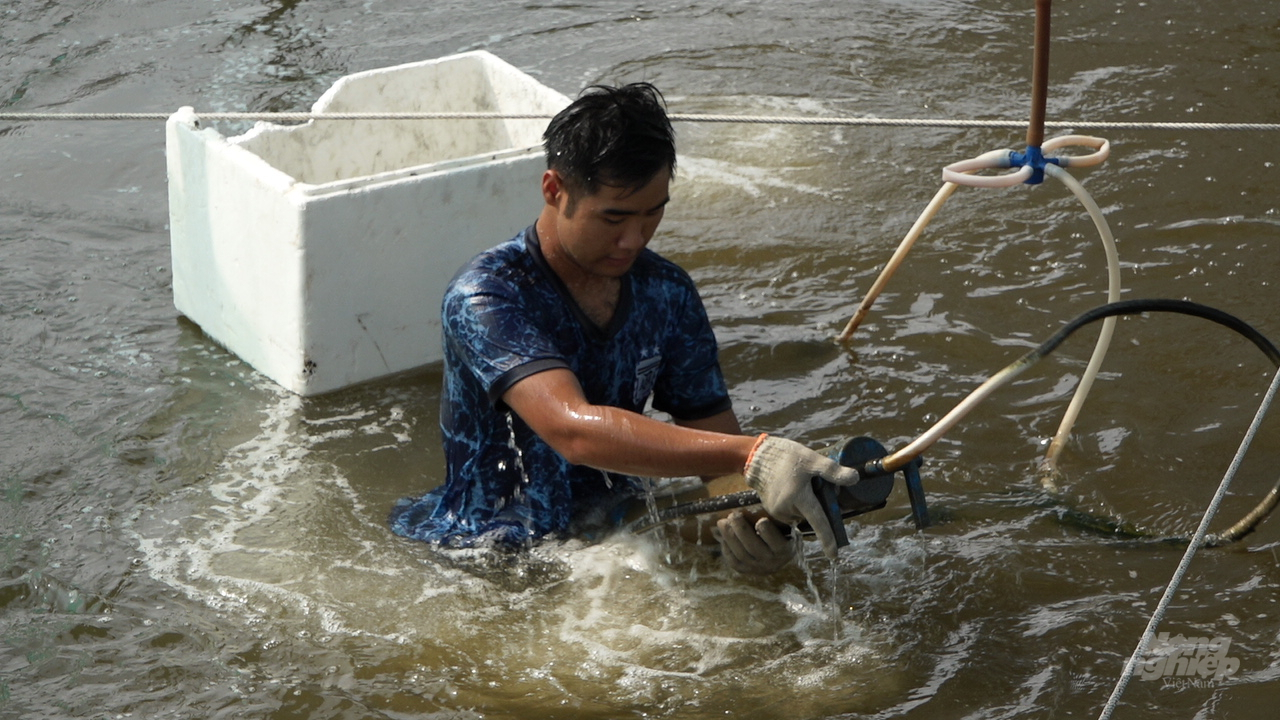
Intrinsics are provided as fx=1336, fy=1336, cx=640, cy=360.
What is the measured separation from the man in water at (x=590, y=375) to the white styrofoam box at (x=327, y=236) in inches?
39.9

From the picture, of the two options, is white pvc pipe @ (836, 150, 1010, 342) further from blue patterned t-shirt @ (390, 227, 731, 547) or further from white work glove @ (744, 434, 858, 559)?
white work glove @ (744, 434, 858, 559)

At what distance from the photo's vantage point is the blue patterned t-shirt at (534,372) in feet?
8.93

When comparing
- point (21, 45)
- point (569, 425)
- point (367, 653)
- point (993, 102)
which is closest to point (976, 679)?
point (569, 425)

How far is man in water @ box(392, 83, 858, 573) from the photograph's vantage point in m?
2.53

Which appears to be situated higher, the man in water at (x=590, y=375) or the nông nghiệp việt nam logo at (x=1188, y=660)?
the man in water at (x=590, y=375)

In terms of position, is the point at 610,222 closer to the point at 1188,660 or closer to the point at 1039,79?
the point at 1039,79

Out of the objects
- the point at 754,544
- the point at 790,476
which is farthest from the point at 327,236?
the point at 790,476

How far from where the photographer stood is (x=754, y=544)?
2848 millimetres

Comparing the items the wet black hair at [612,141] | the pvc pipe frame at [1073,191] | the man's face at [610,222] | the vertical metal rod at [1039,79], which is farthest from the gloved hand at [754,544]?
the vertical metal rod at [1039,79]

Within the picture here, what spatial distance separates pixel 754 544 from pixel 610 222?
75cm

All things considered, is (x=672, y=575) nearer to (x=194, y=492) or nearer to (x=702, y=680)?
(x=702, y=680)

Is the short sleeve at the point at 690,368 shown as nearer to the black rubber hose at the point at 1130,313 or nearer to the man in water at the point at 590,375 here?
the man in water at the point at 590,375

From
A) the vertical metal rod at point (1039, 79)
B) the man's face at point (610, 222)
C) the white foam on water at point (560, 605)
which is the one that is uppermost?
the vertical metal rod at point (1039, 79)

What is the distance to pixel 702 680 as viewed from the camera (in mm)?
2920
